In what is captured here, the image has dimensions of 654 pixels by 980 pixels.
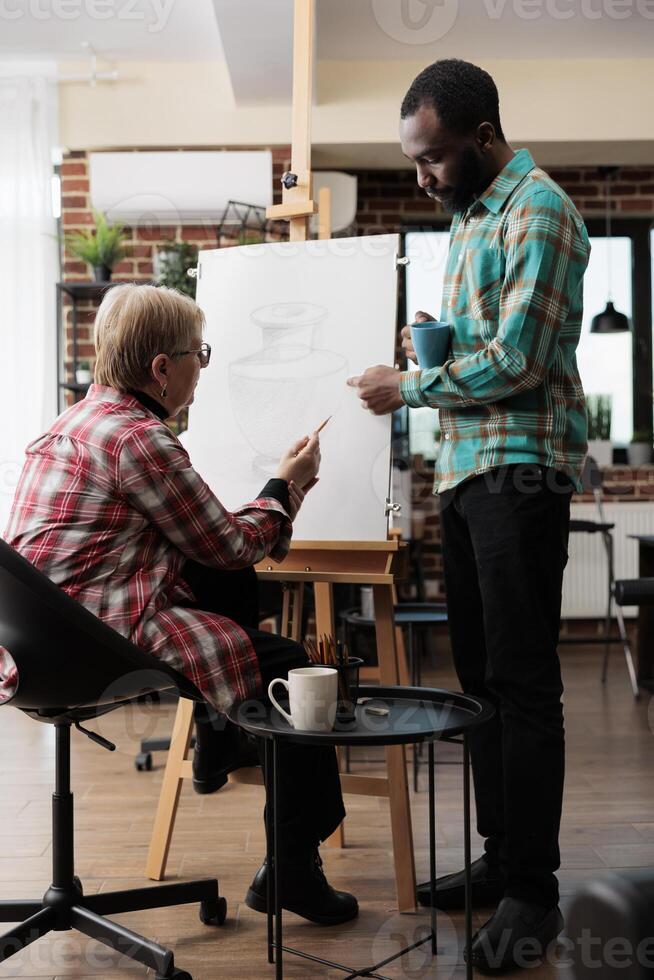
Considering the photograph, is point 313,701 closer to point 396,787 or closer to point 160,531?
point 160,531

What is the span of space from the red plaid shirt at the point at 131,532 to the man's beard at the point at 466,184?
0.68m

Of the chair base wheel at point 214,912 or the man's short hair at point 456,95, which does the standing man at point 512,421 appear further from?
the chair base wheel at point 214,912

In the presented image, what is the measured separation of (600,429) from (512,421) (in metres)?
3.72

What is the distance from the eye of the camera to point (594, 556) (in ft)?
16.3

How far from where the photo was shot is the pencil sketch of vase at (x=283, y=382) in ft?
6.96

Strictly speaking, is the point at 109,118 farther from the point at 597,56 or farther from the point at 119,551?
the point at 119,551

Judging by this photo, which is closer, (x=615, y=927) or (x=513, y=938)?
(x=615, y=927)

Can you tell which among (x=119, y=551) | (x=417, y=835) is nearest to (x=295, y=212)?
(x=119, y=551)

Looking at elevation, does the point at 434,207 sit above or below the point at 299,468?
above

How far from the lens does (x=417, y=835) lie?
2.31m

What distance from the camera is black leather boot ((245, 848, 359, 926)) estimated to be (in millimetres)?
1727

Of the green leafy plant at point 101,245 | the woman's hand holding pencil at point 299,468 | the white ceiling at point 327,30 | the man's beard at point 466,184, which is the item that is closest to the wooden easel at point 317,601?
the woman's hand holding pencil at point 299,468

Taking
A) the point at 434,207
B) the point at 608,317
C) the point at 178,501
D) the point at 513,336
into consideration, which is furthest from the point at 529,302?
the point at 434,207

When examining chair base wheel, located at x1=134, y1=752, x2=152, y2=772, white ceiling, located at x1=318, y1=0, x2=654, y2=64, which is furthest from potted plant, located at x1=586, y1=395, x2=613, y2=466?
chair base wheel, located at x1=134, y1=752, x2=152, y2=772
